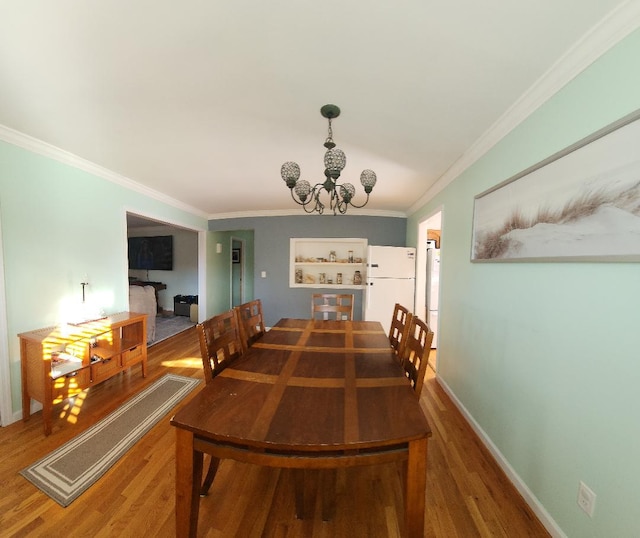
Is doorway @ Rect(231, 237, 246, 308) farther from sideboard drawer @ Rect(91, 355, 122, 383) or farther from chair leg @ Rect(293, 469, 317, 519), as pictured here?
chair leg @ Rect(293, 469, 317, 519)

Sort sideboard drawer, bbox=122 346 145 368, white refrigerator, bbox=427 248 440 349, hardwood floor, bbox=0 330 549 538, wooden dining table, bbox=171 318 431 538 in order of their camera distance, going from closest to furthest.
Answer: wooden dining table, bbox=171 318 431 538, hardwood floor, bbox=0 330 549 538, sideboard drawer, bbox=122 346 145 368, white refrigerator, bbox=427 248 440 349

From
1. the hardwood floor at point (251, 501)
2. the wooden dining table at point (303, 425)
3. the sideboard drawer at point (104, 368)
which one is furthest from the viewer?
the sideboard drawer at point (104, 368)

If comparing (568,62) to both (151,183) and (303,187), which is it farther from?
(151,183)

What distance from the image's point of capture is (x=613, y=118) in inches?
37.5

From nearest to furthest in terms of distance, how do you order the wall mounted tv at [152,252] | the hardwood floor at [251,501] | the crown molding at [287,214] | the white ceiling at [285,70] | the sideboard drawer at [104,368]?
1. the white ceiling at [285,70]
2. the hardwood floor at [251,501]
3. the sideboard drawer at [104,368]
4. the crown molding at [287,214]
5. the wall mounted tv at [152,252]

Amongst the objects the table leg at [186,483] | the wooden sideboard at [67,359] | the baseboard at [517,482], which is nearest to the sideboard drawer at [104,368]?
the wooden sideboard at [67,359]

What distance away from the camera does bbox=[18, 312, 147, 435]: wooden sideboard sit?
175 centimetres

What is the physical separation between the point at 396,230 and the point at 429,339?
10.7ft

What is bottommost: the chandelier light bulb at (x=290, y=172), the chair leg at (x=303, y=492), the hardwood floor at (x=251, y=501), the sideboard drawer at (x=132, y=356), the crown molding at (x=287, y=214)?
the hardwood floor at (x=251, y=501)

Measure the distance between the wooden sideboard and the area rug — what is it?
33cm

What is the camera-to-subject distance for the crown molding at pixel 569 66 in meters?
0.90

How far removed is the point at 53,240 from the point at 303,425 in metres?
2.74

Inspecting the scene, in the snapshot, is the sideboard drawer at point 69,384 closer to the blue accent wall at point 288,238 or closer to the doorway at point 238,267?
the blue accent wall at point 288,238

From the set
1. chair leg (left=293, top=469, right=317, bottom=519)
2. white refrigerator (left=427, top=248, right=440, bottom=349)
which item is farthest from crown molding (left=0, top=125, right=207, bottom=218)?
white refrigerator (left=427, top=248, right=440, bottom=349)
